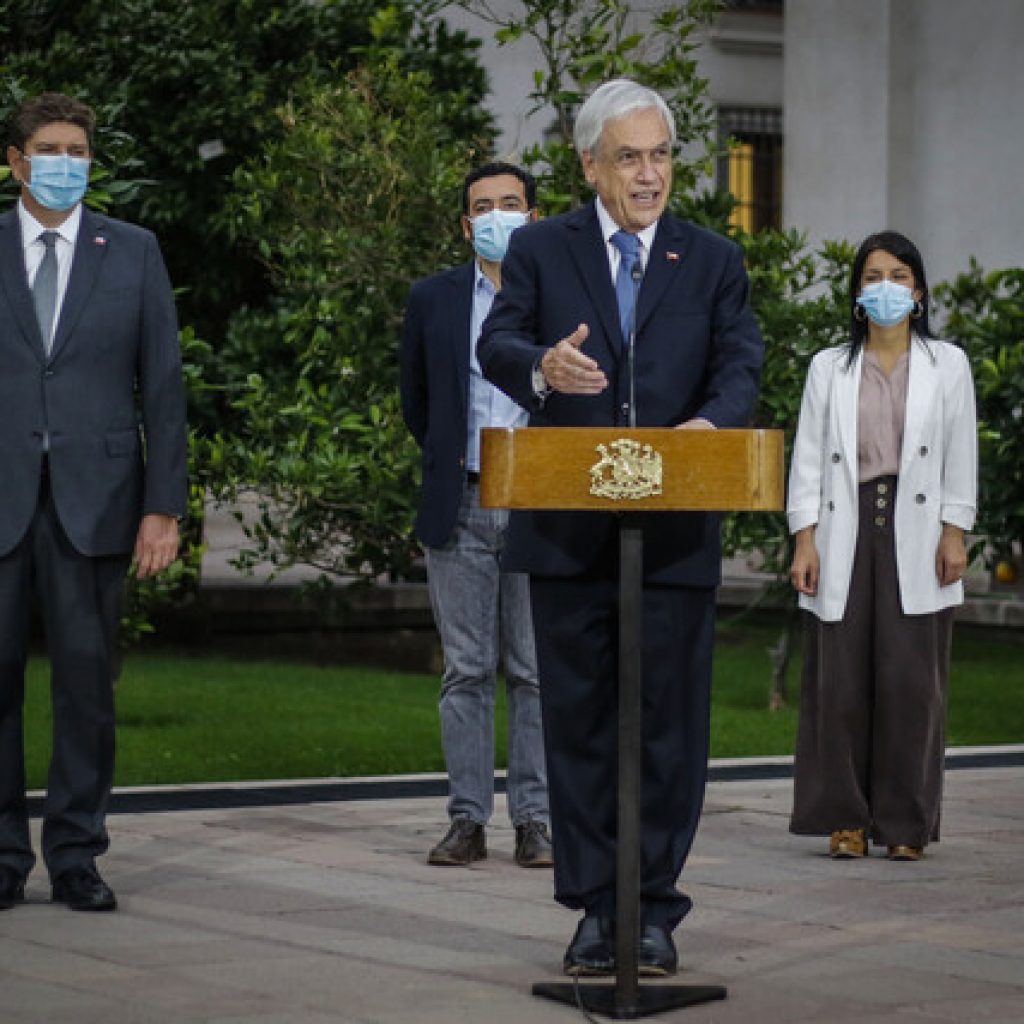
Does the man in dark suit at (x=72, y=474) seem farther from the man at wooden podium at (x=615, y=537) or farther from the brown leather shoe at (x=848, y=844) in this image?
the brown leather shoe at (x=848, y=844)

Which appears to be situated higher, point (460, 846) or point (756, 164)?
point (756, 164)

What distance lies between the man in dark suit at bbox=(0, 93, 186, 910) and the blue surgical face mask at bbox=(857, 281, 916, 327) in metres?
2.43

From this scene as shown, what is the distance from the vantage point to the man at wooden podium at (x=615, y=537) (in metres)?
6.71

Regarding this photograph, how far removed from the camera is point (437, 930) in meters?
7.49

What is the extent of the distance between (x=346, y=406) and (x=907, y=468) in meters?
6.40

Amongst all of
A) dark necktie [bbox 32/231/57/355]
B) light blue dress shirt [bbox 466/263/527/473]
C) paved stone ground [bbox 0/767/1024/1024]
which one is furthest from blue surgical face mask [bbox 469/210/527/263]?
paved stone ground [bbox 0/767/1024/1024]

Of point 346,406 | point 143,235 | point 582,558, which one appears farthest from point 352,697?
point 582,558

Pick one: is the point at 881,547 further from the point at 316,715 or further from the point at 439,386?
the point at 316,715

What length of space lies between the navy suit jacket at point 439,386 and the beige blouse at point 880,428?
1.31 meters

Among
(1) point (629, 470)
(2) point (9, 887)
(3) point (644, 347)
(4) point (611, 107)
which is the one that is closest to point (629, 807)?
(1) point (629, 470)

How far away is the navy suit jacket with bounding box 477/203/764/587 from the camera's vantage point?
A: 22.0ft

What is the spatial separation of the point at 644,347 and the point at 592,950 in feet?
4.61

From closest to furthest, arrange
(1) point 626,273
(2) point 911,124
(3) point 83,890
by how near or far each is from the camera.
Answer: (1) point 626,273 < (3) point 83,890 < (2) point 911,124

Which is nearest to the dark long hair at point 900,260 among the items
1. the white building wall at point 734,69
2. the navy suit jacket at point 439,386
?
the navy suit jacket at point 439,386
